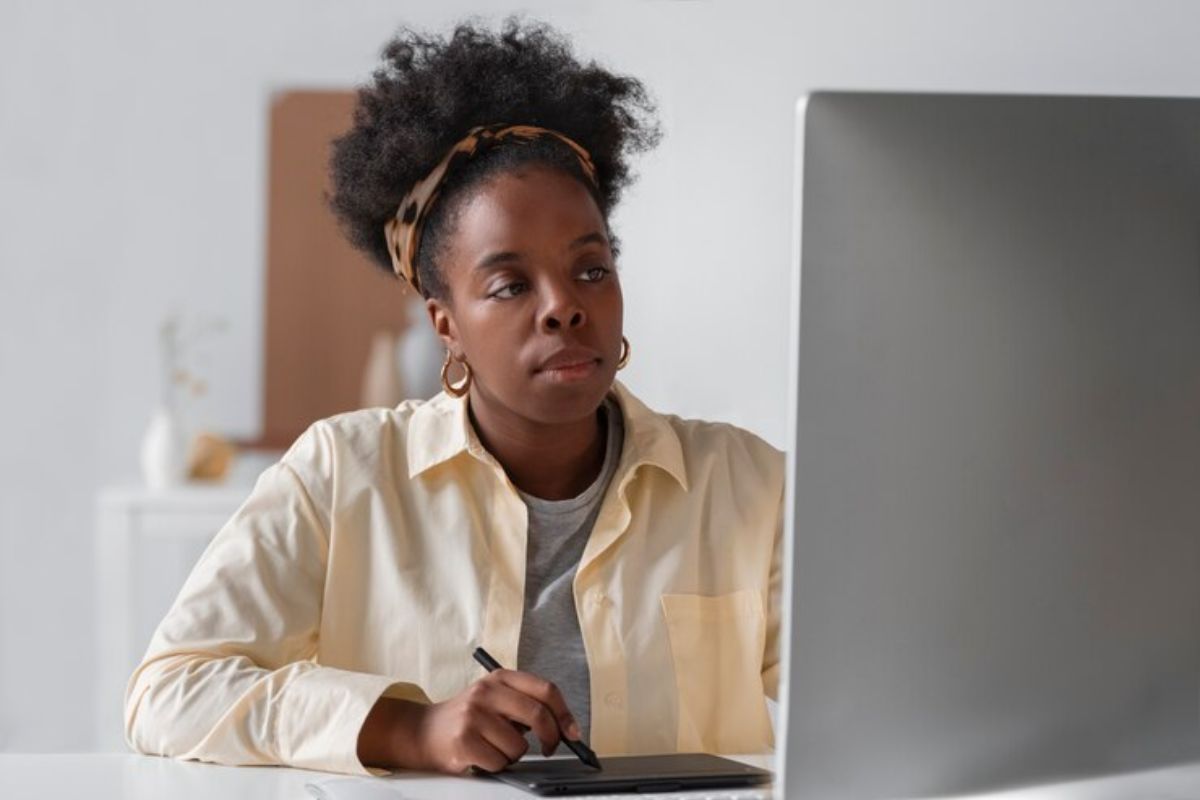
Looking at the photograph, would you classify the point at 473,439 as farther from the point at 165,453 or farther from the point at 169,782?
the point at 165,453

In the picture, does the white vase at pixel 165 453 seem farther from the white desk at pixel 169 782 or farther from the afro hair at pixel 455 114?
the white desk at pixel 169 782

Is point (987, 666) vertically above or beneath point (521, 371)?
beneath

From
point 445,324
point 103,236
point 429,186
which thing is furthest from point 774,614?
point 103,236

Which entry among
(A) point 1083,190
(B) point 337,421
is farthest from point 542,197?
(A) point 1083,190

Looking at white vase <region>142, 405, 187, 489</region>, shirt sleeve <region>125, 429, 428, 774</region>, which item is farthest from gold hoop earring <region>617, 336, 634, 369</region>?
white vase <region>142, 405, 187, 489</region>

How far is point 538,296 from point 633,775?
51cm

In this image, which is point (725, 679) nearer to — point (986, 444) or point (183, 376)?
point (986, 444)

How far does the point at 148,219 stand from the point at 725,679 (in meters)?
2.54

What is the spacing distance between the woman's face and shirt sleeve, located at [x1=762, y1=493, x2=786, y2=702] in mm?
246

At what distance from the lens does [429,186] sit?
64.7 inches

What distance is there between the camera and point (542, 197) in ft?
5.10

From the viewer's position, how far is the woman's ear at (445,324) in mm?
1622

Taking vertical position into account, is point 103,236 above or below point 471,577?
above

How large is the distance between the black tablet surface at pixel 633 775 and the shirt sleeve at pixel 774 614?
13.4 inches
